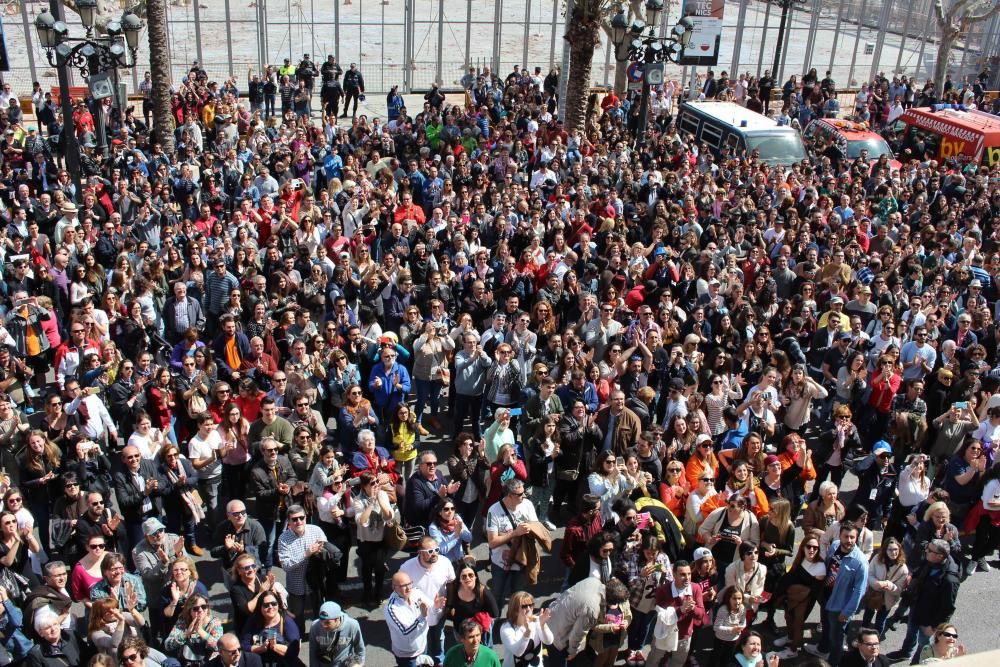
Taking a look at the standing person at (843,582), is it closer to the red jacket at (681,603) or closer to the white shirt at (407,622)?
the red jacket at (681,603)

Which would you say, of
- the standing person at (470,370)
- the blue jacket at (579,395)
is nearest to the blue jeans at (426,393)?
the standing person at (470,370)

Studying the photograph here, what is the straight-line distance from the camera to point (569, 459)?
9328 millimetres

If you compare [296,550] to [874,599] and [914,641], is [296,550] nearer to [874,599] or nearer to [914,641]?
[874,599]

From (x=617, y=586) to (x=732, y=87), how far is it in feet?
83.5

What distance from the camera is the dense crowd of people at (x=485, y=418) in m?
7.18

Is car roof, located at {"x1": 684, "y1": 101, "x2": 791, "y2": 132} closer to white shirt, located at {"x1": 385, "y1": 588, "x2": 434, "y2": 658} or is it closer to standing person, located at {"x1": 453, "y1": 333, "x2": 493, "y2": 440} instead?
standing person, located at {"x1": 453, "y1": 333, "x2": 493, "y2": 440}

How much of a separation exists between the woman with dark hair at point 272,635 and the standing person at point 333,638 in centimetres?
17

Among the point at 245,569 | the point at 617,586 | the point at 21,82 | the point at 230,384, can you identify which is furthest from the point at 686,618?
the point at 21,82

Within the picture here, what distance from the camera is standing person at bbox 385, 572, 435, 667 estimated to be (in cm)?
688

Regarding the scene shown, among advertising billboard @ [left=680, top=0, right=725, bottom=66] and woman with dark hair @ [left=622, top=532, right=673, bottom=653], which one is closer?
woman with dark hair @ [left=622, top=532, right=673, bottom=653]

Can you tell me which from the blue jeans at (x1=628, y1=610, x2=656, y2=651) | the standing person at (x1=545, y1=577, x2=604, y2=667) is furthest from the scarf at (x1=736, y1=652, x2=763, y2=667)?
the blue jeans at (x1=628, y1=610, x2=656, y2=651)

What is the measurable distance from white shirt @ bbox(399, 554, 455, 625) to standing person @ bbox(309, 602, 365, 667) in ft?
1.96

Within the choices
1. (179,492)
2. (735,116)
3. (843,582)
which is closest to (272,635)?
(179,492)

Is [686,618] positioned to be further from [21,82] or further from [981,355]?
[21,82]
